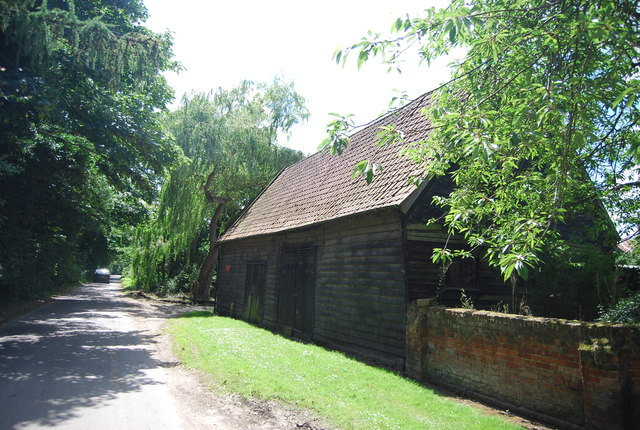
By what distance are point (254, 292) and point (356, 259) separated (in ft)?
23.8

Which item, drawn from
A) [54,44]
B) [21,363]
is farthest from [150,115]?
[21,363]

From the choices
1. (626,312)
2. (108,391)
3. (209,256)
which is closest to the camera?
(108,391)

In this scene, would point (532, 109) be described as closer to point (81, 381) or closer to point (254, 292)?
point (81, 381)

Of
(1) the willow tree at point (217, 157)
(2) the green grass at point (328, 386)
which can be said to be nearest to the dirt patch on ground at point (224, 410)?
(2) the green grass at point (328, 386)

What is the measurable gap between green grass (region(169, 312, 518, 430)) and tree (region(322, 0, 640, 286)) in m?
2.21

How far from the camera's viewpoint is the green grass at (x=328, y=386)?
203 inches

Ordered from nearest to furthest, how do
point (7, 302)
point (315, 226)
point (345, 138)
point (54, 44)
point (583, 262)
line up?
point (345, 138) → point (583, 262) → point (54, 44) → point (315, 226) → point (7, 302)

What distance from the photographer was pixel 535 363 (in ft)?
18.1

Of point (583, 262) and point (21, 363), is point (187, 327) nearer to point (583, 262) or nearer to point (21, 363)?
point (21, 363)

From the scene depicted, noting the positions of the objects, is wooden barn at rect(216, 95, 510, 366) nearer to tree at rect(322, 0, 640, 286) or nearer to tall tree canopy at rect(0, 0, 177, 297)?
tree at rect(322, 0, 640, 286)

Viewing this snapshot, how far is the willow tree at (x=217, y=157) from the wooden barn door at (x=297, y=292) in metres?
10.6

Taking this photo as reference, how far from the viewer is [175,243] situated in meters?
26.9

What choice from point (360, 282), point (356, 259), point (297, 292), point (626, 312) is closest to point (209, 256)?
point (297, 292)

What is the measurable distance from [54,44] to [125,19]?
6.16 metres
